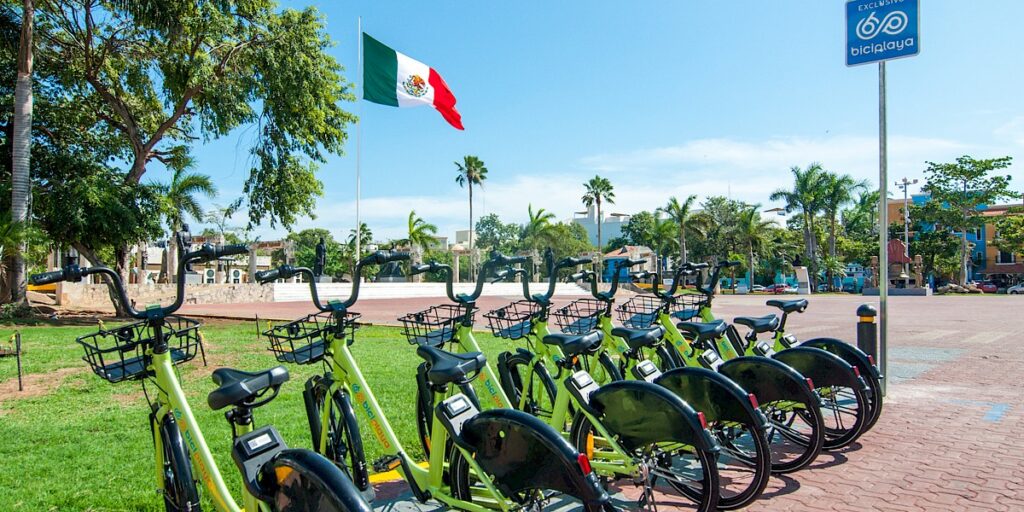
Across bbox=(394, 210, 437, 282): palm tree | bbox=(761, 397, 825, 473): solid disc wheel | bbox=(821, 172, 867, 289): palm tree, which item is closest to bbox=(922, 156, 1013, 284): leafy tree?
bbox=(821, 172, 867, 289): palm tree

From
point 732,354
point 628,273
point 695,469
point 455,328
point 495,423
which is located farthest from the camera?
point 628,273

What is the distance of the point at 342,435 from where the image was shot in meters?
3.48

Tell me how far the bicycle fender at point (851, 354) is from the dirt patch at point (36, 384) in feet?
24.8

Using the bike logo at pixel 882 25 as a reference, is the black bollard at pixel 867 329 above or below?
below

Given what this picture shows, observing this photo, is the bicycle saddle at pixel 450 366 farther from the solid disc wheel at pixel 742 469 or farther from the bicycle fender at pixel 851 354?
the bicycle fender at pixel 851 354

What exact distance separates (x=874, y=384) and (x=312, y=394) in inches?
155

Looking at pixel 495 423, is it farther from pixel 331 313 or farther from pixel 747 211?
pixel 747 211

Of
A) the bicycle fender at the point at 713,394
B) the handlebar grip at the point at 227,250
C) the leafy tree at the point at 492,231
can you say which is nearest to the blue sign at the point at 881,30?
the bicycle fender at the point at 713,394

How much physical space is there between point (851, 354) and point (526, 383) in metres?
2.62

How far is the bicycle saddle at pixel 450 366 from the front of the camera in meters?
3.18

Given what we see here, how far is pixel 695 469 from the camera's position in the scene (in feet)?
13.1

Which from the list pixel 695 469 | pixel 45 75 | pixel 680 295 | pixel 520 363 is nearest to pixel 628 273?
pixel 680 295

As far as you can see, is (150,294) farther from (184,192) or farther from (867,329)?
(867,329)

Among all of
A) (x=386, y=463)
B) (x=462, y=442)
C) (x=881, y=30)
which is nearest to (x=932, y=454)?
(x=462, y=442)
